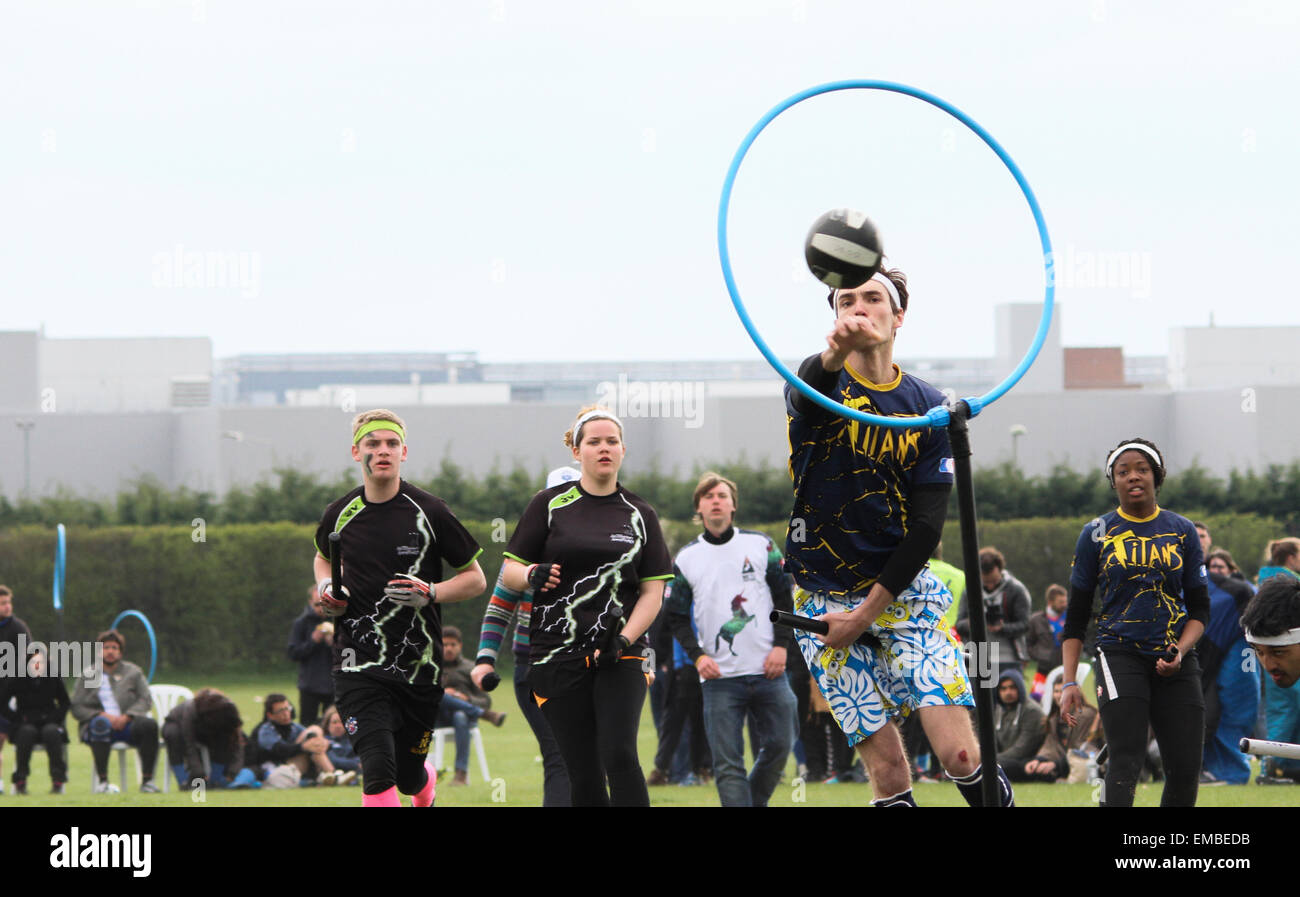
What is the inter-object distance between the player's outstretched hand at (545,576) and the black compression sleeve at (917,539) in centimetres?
212

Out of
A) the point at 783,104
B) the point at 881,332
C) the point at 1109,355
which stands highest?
the point at 1109,355

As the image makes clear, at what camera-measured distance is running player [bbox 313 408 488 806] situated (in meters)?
6.80

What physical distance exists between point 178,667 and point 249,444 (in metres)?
19.8

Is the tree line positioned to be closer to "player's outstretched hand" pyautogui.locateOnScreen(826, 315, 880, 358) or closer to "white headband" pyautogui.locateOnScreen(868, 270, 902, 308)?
"white headband" pyautogui.locateOnScreen(868, 270, 902, 308)

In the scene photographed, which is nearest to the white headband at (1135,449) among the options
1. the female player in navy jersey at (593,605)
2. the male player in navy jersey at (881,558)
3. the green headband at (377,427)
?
the female player in navy jersey at (593,605)

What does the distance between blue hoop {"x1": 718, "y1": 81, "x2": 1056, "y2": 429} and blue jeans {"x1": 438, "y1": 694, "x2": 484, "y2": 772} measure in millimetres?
9182

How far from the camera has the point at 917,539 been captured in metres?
4.97

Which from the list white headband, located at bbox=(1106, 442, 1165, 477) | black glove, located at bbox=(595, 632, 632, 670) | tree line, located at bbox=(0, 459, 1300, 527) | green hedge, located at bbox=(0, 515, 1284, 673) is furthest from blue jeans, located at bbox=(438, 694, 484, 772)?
tree line, located at bbox=(0, 459, 1300, 527)

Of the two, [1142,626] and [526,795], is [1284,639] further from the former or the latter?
[526,795]

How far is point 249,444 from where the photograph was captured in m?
48.2

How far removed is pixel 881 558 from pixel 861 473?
30 cm

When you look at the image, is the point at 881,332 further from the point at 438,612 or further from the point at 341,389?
the point at 341,389

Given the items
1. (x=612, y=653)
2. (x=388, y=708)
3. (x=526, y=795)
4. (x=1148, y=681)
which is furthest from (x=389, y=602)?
(x=526, y=795)
